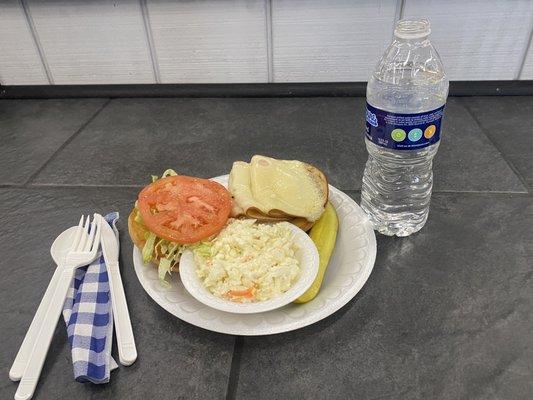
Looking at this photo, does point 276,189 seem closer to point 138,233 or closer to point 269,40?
point 138,233

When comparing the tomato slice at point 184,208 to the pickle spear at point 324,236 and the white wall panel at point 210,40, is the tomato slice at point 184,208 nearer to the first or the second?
the pickle spear at point 324,236

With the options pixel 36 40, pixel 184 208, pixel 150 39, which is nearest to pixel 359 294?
pixel 184 208

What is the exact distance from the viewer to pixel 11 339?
0.73m

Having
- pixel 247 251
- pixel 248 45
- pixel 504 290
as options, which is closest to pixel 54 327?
pixel 247 251

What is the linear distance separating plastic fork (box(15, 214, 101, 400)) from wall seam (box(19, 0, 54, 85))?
1.11 meters

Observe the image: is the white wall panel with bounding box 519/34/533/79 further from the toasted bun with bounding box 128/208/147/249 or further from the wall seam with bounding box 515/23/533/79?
the toasted bun with bounding box 128/208/147/249

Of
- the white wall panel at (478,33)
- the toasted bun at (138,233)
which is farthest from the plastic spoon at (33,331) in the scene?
the white wall panel at (478,33)

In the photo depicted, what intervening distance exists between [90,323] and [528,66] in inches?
64.2

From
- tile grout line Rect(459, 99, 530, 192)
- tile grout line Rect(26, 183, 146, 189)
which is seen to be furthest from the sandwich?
tile grout line Rect(459, 99, 530, 192)

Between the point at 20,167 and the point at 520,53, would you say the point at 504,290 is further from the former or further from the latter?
the point at 20,167

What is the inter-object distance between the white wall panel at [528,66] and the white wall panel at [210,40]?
924 mm

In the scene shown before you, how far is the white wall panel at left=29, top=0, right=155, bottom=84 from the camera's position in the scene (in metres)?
1.57

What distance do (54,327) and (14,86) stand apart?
4.79ft

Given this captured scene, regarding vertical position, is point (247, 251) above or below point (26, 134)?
above
